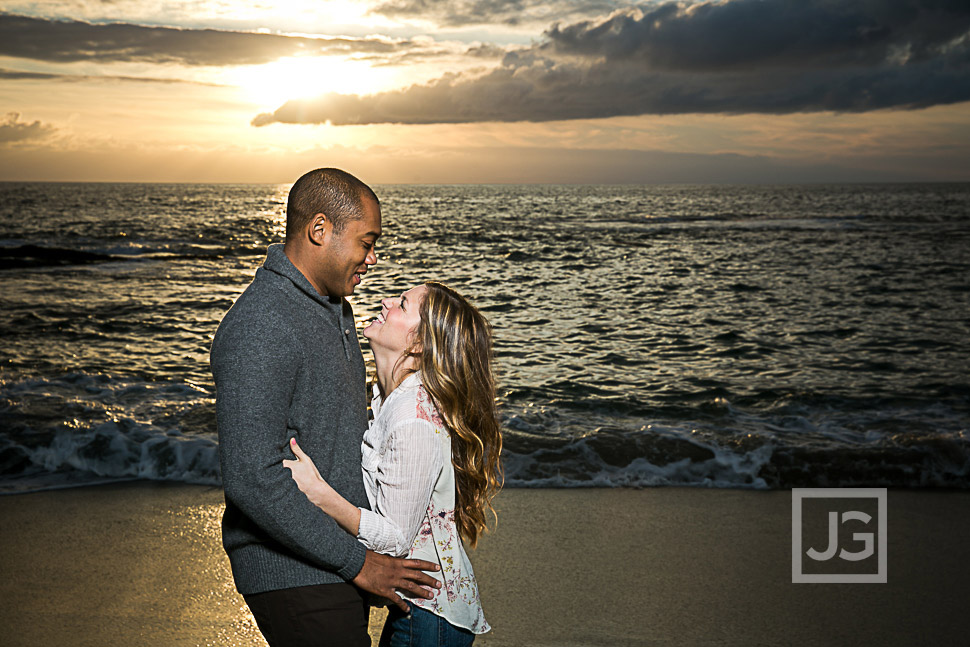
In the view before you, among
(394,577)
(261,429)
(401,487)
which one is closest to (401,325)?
(401,487)

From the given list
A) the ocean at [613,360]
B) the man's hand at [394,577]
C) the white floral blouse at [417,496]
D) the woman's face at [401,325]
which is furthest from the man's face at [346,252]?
the ocean at [613,360]

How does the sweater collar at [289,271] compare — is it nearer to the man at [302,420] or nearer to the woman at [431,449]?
the man at [302,420]

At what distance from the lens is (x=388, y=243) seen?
2917 centimetres

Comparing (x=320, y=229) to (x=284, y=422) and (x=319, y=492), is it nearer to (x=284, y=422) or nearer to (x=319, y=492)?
(x=284, y=422)

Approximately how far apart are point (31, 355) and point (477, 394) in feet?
33.5

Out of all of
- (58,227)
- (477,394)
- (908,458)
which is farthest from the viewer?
(58,227)

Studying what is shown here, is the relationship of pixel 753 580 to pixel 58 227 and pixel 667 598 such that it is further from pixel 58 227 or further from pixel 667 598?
pixel 58 227

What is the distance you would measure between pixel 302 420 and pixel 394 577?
52cm

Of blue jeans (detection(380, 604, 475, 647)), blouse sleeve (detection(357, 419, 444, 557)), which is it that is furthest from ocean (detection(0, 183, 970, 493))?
blouse sleeve (detection(357, 419, 444, 557))

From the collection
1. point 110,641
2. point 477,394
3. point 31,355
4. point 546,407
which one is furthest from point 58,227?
point 477,394

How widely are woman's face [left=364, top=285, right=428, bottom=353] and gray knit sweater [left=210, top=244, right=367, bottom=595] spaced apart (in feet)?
0.33

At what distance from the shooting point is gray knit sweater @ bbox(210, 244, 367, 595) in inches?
68.8

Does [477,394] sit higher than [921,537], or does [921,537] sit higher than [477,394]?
[477,394]

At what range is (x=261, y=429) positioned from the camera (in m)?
1.74
